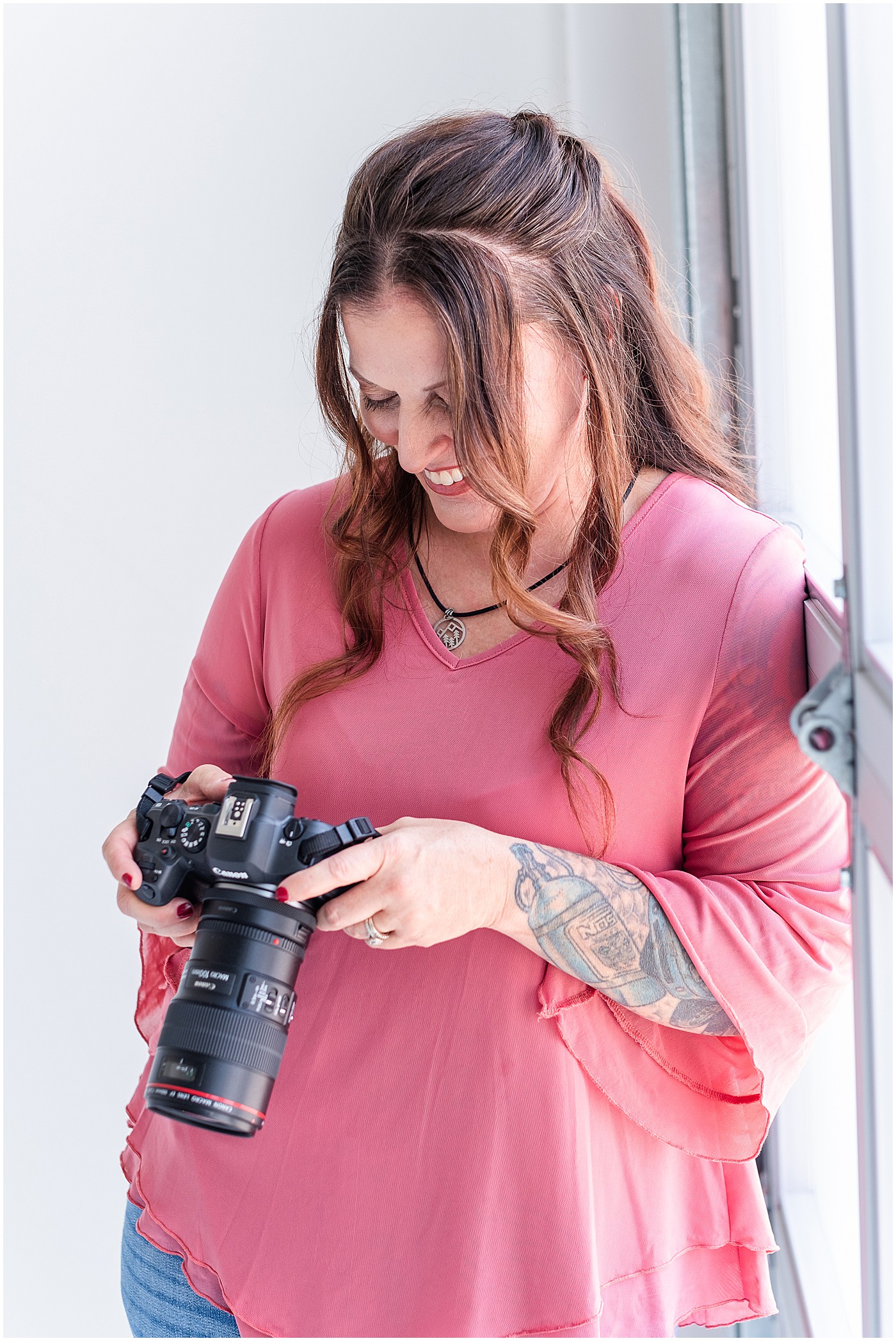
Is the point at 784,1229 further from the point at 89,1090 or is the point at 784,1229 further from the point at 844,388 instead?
the point at 844,388

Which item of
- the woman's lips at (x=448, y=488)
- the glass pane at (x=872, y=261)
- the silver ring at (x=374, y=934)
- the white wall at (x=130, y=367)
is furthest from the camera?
the white wall at (x=130, y=367)

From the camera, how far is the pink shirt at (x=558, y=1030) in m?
0.79

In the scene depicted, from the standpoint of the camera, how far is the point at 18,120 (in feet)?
5.31

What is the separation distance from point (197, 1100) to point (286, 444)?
3.87 ft

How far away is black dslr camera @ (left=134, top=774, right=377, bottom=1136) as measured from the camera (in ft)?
2.37

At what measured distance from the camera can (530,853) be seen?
0.79 meters

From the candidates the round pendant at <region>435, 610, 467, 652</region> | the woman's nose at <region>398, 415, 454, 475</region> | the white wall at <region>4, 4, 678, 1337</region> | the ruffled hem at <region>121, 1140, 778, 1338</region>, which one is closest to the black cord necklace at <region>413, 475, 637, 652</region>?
the round pendant at <region>435, 610, 467, 652</region>

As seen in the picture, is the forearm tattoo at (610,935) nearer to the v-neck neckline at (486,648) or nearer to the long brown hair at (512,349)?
the long brown hair at (512,349)

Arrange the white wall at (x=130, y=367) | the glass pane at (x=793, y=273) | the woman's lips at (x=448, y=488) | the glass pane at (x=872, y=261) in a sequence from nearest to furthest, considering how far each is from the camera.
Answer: the glass pane at (x=872, y=261), the woman's lips at (x=448, y=488), the glass pane at (x=793, y=273), the white wall at (x=130, y=367)

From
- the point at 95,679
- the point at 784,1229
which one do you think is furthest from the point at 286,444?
the point at 784,1229

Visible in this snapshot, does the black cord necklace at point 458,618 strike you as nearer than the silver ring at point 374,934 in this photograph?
No

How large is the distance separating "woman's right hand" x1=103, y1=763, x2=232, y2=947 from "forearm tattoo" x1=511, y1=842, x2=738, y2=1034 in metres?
0.26

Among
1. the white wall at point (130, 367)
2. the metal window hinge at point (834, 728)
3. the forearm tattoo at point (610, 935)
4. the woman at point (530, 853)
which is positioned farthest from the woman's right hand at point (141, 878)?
the white wall at point (130, 367)

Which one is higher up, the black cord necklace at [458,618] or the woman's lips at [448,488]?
the woman's lips at [448,488]
